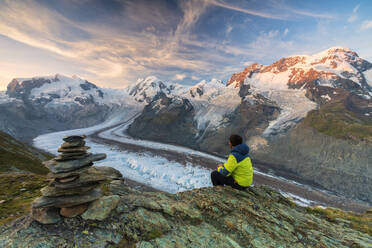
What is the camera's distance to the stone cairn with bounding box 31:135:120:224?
175 inches

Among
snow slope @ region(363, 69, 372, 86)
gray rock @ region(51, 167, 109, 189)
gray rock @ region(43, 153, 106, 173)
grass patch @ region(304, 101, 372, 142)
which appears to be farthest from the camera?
snow slope @ region(363, 69, 372, 86)

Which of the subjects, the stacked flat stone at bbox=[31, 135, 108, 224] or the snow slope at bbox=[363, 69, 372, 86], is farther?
the snow slope at bbox=[363, 69, 372, 86]

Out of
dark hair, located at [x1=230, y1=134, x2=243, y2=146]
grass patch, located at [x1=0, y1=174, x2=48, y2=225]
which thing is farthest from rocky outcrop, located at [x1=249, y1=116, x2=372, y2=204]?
grass patch, located at [x1=0, y1=174, x2=48, y2=225]

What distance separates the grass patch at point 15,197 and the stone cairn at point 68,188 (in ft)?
1.59

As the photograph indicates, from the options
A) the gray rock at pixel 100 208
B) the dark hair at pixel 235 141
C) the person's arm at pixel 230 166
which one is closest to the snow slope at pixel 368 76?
the dark hair at pixel 235 141

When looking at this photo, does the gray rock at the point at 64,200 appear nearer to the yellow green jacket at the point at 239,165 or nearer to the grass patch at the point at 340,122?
the yellow green jacket at the point at 239,165

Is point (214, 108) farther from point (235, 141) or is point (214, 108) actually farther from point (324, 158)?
point (235, 141)

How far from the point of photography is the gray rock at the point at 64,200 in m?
4.41

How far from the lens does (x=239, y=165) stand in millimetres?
6961

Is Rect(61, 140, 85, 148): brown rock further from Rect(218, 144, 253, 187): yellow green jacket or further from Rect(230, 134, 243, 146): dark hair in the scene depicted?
Rect(230, 134, 243, 146): dark hair

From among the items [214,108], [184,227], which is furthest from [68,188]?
[214,108]

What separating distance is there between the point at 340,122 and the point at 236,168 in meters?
116

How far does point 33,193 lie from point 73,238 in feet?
27.7

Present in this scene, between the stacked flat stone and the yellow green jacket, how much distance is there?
16.2ft
